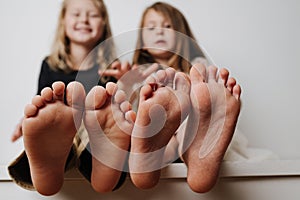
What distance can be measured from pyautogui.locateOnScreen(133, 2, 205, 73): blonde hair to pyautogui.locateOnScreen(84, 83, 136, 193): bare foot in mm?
802

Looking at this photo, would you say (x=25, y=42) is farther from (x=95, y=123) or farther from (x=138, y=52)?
(x=95, y=123)

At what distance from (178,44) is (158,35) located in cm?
9

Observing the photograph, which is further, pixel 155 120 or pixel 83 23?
pixel 83 23

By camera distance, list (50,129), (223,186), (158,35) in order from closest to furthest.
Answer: (50,129), (223,186), (158,35)

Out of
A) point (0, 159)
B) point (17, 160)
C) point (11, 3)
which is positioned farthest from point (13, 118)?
point (17, 160)

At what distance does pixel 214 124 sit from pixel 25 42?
107cm

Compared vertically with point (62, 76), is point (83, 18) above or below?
above

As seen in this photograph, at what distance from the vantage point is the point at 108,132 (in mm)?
727

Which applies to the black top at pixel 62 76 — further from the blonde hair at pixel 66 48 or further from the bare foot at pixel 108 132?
the bare foot at pixel 108 132

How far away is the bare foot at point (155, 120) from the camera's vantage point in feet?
2.28

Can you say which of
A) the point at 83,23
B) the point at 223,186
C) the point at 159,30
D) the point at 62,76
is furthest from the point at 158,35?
the point at 223,186

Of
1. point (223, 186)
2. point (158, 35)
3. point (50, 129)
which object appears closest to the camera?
point (50, 129)

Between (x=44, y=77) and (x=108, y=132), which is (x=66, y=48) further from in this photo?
(x=108, y=132)

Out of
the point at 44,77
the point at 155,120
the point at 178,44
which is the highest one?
the point at 155,120
